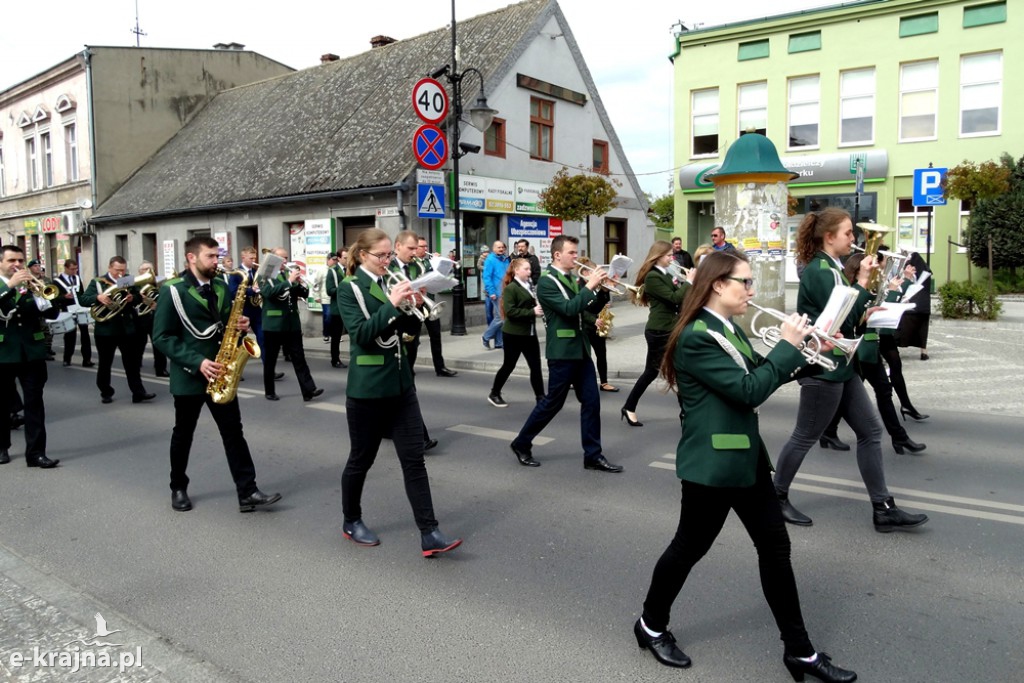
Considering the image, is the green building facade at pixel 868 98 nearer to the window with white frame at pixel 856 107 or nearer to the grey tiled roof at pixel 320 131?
the window with white frame at pixel 856 107

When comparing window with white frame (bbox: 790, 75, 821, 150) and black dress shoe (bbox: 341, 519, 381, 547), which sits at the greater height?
window with white frame (bbox: 790, 75, 821, 150)

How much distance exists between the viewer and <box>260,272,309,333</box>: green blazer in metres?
10.9

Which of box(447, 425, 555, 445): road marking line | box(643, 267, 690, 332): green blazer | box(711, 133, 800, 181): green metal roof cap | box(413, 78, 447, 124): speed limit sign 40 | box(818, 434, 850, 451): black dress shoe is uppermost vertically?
box(413, 78, 447, 124): speed limit sign 40

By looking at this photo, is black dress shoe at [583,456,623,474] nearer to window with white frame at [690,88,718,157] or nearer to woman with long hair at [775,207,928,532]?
woman with long hair at [775,207,928,532]

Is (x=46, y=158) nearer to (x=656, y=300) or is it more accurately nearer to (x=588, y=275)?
(x=656, y=300)

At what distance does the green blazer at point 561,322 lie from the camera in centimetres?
666

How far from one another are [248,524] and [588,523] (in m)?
2.33

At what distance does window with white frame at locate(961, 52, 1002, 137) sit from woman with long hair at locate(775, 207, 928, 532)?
959 inches

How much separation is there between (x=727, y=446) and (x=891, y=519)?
2.45 m

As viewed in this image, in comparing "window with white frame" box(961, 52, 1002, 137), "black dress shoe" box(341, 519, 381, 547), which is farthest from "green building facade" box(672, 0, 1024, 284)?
"black dress shoe" box(341, 519, 381, 547)

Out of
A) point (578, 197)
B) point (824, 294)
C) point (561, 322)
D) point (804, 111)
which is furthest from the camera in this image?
point (804, 111)

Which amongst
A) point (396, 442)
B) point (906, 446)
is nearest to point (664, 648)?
point (396, 442)

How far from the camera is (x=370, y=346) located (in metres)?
4.90

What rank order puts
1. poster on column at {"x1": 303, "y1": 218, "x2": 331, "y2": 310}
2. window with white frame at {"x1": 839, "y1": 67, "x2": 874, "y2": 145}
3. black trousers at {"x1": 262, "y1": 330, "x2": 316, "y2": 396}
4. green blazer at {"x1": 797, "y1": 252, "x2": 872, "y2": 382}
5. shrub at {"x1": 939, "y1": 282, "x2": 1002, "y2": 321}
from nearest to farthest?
green blazer at {"x1": 797, "y1": 252, "x2": 872, "y2": 382} < black trousers at {"x1": 262, "y1": 330, "x2": 316, "y2": 396} < shrub at {"x1": 939, "y1": 282, "x2": 1002, "y2": 321} < poster on column at {"x1": 303, "y1": 218, "x2": 331, "y2": 310} < window with white frame at {"x1": 839, "y1": 67, "x2": 874, "y2": 145}
